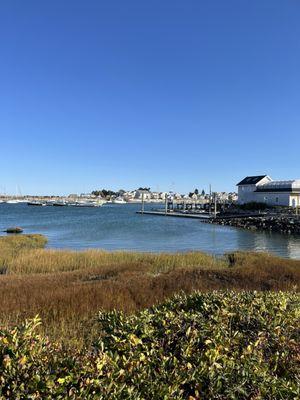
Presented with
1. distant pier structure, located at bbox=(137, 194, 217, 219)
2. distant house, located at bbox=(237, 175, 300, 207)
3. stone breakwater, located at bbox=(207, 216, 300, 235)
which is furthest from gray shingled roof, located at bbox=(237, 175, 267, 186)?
stone breakwater, located at bbox=(207, 216, 300, 235)

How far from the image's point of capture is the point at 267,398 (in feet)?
10.3

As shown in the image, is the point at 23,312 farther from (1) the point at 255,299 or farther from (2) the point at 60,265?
(2) the point at 60,265

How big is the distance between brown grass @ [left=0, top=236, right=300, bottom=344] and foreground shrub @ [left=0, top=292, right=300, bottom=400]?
1504 mm

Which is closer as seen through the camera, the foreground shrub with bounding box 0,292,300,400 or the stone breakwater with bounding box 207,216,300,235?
the foreground shrub with bounding box 0,292,300,400

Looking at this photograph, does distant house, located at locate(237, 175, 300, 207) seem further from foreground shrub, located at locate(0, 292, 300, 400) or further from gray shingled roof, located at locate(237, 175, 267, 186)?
foreground shrub, located at locate(0, 292, 300, 400)

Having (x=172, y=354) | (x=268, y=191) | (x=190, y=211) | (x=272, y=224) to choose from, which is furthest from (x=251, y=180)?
(x=172, y=354)

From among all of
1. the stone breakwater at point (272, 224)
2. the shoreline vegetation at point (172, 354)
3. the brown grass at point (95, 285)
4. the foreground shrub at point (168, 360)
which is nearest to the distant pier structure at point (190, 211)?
the stone breakwater at point (272, 224)

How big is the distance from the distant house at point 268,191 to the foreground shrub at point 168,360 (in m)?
79.4

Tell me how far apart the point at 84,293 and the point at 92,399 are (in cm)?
736

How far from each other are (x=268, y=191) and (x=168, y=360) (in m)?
84.7

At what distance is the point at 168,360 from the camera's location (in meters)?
3.40

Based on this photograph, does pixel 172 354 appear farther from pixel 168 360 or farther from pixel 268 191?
pixel 268 191

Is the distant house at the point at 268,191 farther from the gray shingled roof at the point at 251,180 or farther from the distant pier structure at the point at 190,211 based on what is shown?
the distant pier structure at the point at 190,211

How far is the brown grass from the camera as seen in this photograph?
25.5 ft
